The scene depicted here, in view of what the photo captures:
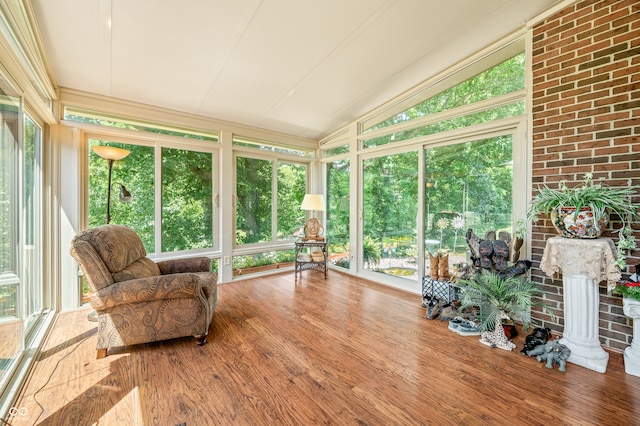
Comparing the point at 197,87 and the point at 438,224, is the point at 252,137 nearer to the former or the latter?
the point at 197,87

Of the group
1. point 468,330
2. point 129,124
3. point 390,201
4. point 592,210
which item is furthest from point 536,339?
point 129,124

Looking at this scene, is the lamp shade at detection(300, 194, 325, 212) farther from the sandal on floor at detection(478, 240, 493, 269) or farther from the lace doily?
the lace doily

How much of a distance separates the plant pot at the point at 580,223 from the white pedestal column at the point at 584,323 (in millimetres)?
322

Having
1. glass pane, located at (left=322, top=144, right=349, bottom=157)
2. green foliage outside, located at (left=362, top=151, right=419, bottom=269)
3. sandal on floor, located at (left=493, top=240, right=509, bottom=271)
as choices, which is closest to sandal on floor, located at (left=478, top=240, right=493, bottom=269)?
sandal on floor, located at (left=493, top=240, right=509, bottom=271)

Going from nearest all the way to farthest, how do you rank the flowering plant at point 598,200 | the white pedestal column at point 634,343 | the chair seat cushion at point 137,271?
the white pedestal column at point 634,343 → the flowering plant at point 598,200 → the chair seat cushion at point 137,271

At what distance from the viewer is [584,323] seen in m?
1.98

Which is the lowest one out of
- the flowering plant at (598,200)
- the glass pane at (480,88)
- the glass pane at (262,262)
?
the glass pane at (262,262)

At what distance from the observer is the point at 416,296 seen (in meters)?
3.45

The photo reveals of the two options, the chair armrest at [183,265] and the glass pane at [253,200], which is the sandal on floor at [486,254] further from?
the glass pane at [253,200]

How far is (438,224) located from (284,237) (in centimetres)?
257

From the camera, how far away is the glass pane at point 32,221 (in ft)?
7.29

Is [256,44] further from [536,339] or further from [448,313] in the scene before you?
[536,339]

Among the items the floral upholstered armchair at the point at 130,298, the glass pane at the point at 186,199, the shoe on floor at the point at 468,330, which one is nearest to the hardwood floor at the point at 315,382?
the shoe on floor at the point at 468,330

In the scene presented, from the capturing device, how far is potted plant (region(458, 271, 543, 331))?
2.24 m
